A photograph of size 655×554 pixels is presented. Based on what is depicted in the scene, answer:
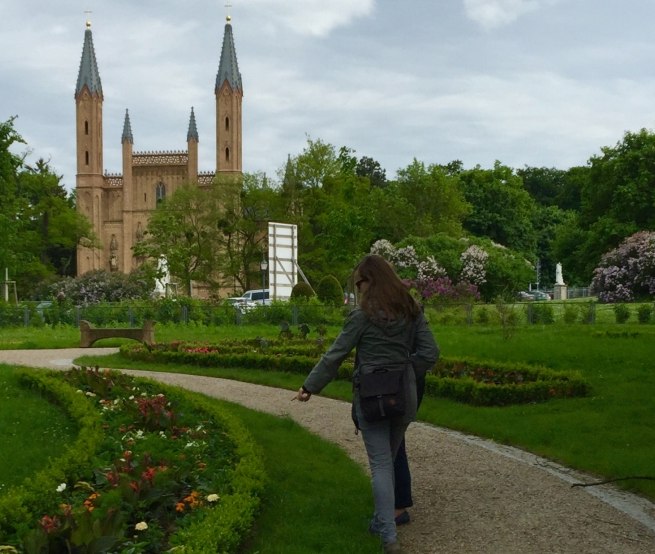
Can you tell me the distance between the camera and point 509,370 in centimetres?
1130

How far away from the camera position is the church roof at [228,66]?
7756cm

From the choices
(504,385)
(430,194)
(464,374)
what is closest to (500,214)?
(430,194)

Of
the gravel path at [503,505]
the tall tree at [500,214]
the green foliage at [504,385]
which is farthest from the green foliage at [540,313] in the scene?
the tall tree at [500,214]

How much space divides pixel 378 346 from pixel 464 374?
6652mm

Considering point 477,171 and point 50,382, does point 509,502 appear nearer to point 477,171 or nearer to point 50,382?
point 50,382

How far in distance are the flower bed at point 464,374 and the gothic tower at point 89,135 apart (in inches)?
2553

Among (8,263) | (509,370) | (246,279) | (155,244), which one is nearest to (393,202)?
(246,279)

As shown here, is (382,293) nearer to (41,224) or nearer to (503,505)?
(503,505)

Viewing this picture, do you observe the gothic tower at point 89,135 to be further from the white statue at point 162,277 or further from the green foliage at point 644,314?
the green foliage at point 644,314

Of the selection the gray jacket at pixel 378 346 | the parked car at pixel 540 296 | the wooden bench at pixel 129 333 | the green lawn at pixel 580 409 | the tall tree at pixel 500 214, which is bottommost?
the green lawn at pixel 580 409

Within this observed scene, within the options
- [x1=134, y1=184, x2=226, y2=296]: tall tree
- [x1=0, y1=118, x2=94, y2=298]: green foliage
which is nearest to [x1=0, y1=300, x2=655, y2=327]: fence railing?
[x1=134, y1=184, x2=226, y2=296]: tall tree

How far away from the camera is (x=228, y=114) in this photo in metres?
77.4

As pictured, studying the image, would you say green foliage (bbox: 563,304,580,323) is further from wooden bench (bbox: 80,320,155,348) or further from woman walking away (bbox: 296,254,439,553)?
woman walking away (bbox: 296,254,439,553)

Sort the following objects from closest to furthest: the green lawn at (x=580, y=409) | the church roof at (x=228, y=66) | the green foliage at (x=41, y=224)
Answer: the green lawn at (x=580, y=409)
the green foliage at (x=41, y=224)
the church roof at (x=228, y=66)
